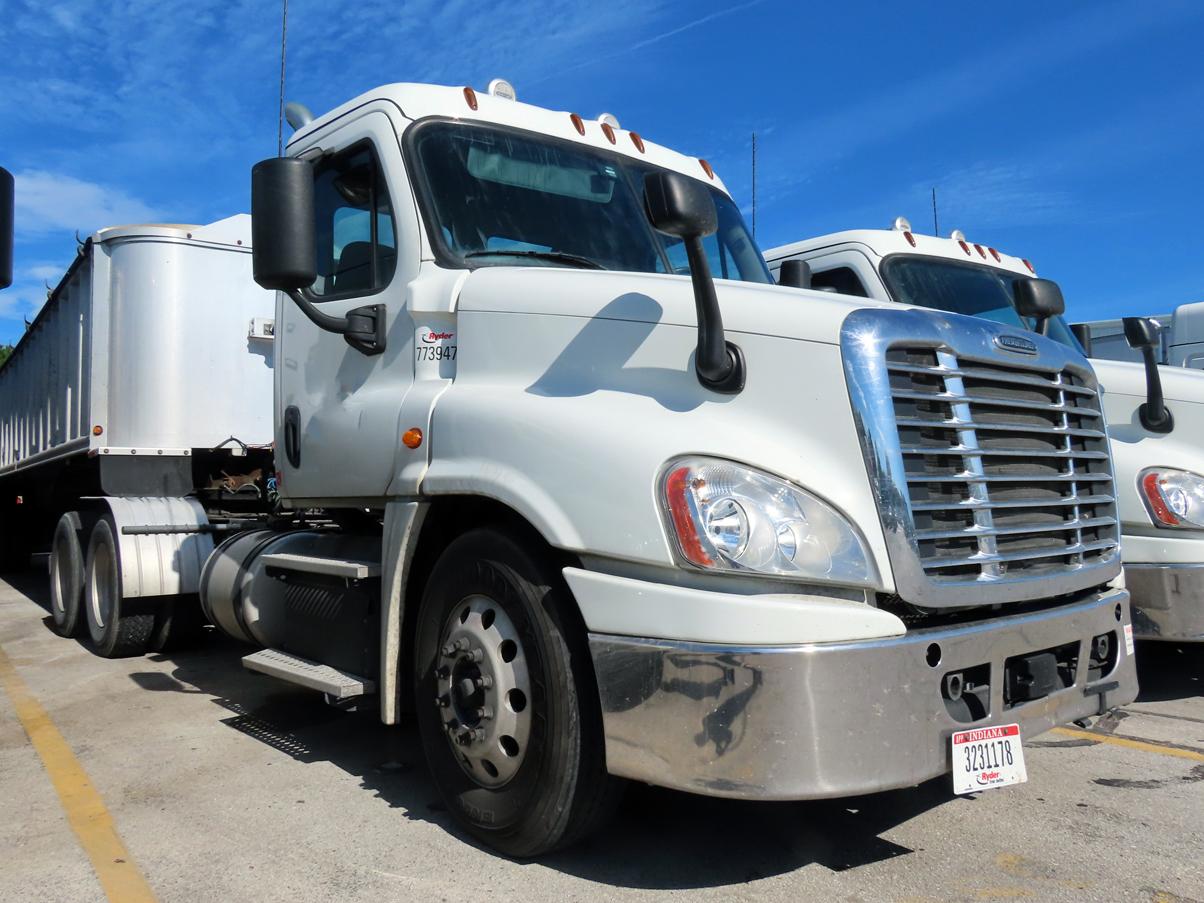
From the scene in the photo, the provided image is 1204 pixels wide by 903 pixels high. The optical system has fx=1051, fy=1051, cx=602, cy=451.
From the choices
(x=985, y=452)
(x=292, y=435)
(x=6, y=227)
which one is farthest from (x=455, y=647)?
(x=6, y=227)

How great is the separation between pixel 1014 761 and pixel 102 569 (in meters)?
6.46

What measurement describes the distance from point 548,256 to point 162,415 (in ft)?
14.7

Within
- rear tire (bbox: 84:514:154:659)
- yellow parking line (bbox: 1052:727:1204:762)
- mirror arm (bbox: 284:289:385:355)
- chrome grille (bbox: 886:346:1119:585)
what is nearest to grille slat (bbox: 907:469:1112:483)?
chrome grille (bbox: 886:346:1119:585)

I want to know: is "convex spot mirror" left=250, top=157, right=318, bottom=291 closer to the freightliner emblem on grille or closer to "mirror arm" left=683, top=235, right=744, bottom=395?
"mirror arm" left=683, top=235, right=744, bottom=395

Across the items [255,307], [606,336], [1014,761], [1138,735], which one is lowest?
[1138,735]

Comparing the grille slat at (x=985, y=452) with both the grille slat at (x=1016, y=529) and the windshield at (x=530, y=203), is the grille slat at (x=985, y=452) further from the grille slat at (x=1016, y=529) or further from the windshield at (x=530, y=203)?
the windshield at (x=530, y=203)

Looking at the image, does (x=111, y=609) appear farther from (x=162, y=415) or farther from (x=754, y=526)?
(x=754, y=526)

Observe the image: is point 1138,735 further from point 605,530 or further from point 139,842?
point 139,842

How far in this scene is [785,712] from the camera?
2.73 metres

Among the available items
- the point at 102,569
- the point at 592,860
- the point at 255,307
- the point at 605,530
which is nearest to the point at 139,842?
the point at 592,860

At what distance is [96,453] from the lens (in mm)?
7422

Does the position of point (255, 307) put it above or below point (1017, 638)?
above

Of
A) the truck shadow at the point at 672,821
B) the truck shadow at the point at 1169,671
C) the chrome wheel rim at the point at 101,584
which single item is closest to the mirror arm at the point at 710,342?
the truck shadow at the point at 672,821

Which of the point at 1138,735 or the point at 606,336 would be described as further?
the point at 1138,735
